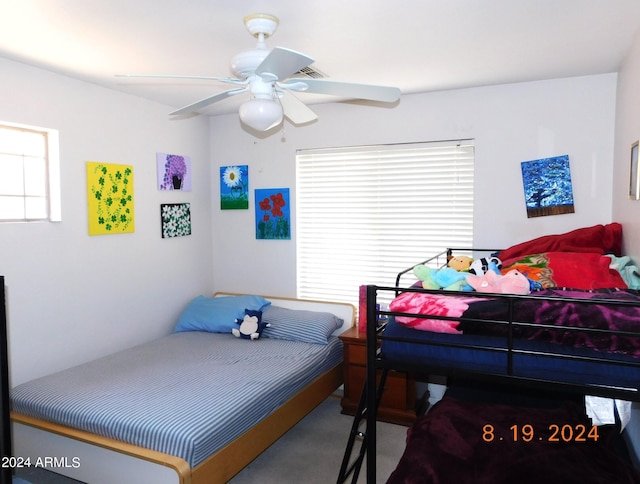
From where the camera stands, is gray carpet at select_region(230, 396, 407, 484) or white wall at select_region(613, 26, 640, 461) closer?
white wall at select_region(613, 26, 640, 461)

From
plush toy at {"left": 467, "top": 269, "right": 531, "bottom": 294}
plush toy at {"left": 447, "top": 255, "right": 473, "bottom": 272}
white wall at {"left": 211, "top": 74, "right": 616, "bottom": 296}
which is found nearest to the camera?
plush toy at {"left": 467, "top": 269, "right": 531, "bottom": 294}

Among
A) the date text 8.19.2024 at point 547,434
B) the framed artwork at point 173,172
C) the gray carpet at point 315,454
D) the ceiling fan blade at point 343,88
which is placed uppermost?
the ceiling fan blade at point 343,88

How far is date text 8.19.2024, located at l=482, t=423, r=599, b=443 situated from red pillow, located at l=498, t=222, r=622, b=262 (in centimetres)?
109

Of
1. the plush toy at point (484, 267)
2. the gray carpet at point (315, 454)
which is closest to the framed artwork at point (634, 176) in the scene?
the plush toy at point (484, 267)

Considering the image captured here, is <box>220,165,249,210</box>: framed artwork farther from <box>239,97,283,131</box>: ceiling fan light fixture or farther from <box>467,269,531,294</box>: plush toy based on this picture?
<box>467,269,531,294</box>: plush toy

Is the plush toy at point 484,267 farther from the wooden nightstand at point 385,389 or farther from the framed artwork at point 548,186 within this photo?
the wooden nightstand at point 385,389

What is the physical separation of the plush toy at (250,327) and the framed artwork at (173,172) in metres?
1.29

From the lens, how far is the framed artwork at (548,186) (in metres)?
3.16

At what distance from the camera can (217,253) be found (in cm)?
450

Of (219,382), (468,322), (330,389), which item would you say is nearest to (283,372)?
(219,382)

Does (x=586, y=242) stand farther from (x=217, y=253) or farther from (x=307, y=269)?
(x=217, y=253)

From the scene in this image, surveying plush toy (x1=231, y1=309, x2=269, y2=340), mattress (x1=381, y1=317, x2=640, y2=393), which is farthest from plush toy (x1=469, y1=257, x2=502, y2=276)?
plush toy (x1=231, y1=309, x2=269, y2=340)

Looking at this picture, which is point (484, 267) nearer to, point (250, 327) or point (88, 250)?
point (250, 327)

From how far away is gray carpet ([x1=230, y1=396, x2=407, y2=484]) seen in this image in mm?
2686
